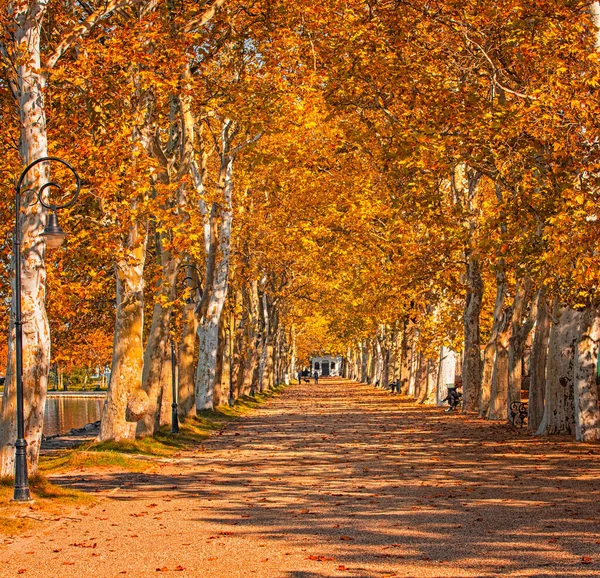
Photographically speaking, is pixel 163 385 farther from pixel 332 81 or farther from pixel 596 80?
pixel 596 80

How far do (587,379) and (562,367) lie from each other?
1.67 meters

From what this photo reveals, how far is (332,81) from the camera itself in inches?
1009

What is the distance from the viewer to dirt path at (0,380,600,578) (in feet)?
34.9

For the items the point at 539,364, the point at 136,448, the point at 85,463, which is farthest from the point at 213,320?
the point at 85,463

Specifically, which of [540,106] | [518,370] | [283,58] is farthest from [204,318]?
[540,106]

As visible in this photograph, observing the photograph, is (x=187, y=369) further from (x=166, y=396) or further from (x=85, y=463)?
(x=85, y=463)

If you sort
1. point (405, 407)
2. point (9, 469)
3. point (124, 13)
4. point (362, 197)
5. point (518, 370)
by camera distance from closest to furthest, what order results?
point (9, 469), point (124, 13), point (518, 370), point (362, 197), point (405, 407)

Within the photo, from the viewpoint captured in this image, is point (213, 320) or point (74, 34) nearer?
point (74, 34)

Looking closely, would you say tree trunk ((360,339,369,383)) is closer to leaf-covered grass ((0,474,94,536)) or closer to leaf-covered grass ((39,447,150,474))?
leaf-covered grass ((39,447,150,474))

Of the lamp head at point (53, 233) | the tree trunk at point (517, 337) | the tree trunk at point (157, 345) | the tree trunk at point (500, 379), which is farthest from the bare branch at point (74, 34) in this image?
the tree trunk at point (500, 379)

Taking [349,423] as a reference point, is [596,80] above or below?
above

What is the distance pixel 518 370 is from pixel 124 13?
53.1 ft

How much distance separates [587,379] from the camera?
79.6 ft

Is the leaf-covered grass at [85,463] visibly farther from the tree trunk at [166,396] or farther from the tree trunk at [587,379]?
the tree trunk at [587,379]
